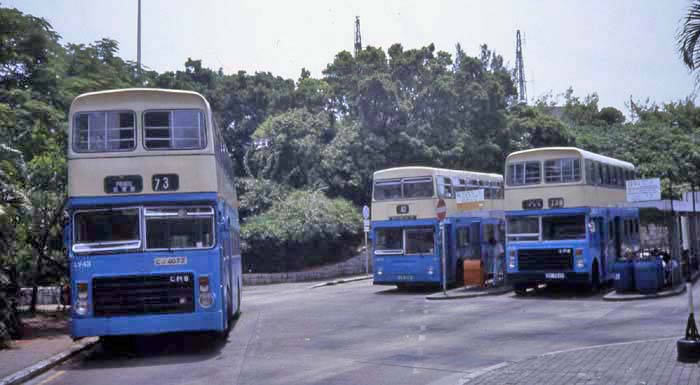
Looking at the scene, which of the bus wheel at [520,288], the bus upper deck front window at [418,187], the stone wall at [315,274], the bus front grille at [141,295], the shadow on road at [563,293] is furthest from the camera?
the stone wall at [315,274]

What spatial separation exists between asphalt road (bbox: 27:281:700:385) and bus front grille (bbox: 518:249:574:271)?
0.95 m

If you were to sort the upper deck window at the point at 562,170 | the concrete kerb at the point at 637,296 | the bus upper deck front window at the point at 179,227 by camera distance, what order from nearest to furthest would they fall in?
the bus upper deck front window at the point at 179,227, the concrete kerb at the point at 637,296, the upper deck window at the point at 562,170

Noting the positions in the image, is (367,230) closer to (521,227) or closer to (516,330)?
(521,227)

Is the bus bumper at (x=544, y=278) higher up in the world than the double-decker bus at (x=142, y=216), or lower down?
lower down

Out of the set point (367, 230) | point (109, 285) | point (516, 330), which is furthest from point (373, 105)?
point (109, 285)

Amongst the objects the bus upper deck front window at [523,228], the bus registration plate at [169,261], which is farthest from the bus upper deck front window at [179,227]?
the bus upper deck front window at [523,228]

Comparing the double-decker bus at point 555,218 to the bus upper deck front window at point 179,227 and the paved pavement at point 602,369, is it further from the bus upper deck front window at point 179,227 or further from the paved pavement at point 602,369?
the bus upper deck front window at point 179,227

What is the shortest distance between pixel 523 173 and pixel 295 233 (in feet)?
49.4

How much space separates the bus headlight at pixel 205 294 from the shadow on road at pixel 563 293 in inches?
496

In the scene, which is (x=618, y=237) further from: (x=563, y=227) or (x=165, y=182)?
(x=165, y=182)

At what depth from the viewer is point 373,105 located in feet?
136

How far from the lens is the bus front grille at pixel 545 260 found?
23.9m

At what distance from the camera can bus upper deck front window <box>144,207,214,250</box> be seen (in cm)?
1391

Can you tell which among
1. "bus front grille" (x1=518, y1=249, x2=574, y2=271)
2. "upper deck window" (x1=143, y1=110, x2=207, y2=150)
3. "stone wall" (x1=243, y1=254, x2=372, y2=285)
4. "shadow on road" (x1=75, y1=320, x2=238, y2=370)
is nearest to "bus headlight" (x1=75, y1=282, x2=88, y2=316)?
"shadow on road" (x1=75, y1=320, x2=238, y2=370)
